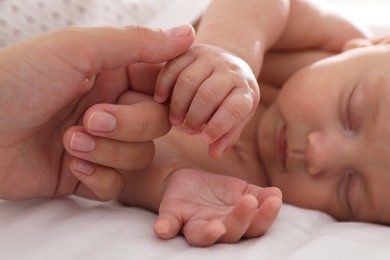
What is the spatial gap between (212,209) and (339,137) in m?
0.28

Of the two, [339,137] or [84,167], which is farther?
[339,137]

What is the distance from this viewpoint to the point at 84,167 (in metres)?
0.77

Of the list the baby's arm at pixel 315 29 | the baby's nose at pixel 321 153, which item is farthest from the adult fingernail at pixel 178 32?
A: the baby's arm at pixel 315 29

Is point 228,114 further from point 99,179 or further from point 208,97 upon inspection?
point 99,179

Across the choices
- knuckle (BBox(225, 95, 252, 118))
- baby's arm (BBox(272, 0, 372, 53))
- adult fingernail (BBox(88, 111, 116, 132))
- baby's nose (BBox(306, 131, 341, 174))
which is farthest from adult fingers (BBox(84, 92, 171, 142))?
baby's arm (BBox(272, 0, 372, 53))

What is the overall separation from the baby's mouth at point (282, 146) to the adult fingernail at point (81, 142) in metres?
0.40

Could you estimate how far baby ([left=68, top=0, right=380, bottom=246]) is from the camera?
0.73 m

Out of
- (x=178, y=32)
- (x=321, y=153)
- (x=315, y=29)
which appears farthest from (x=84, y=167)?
(x=315, y=29)

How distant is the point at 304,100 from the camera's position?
99 cm

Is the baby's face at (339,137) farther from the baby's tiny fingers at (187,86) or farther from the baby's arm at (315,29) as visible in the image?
the baby's tiny fingers at (187,86)

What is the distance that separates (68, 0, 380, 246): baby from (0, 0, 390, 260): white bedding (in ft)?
0.09

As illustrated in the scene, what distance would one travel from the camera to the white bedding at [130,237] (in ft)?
2.15

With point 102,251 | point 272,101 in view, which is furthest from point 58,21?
point 102,251

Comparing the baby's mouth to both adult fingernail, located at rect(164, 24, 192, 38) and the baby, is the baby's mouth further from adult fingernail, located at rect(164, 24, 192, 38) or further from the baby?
adult fingernail, located at rect(164, 24, 192, 38)
